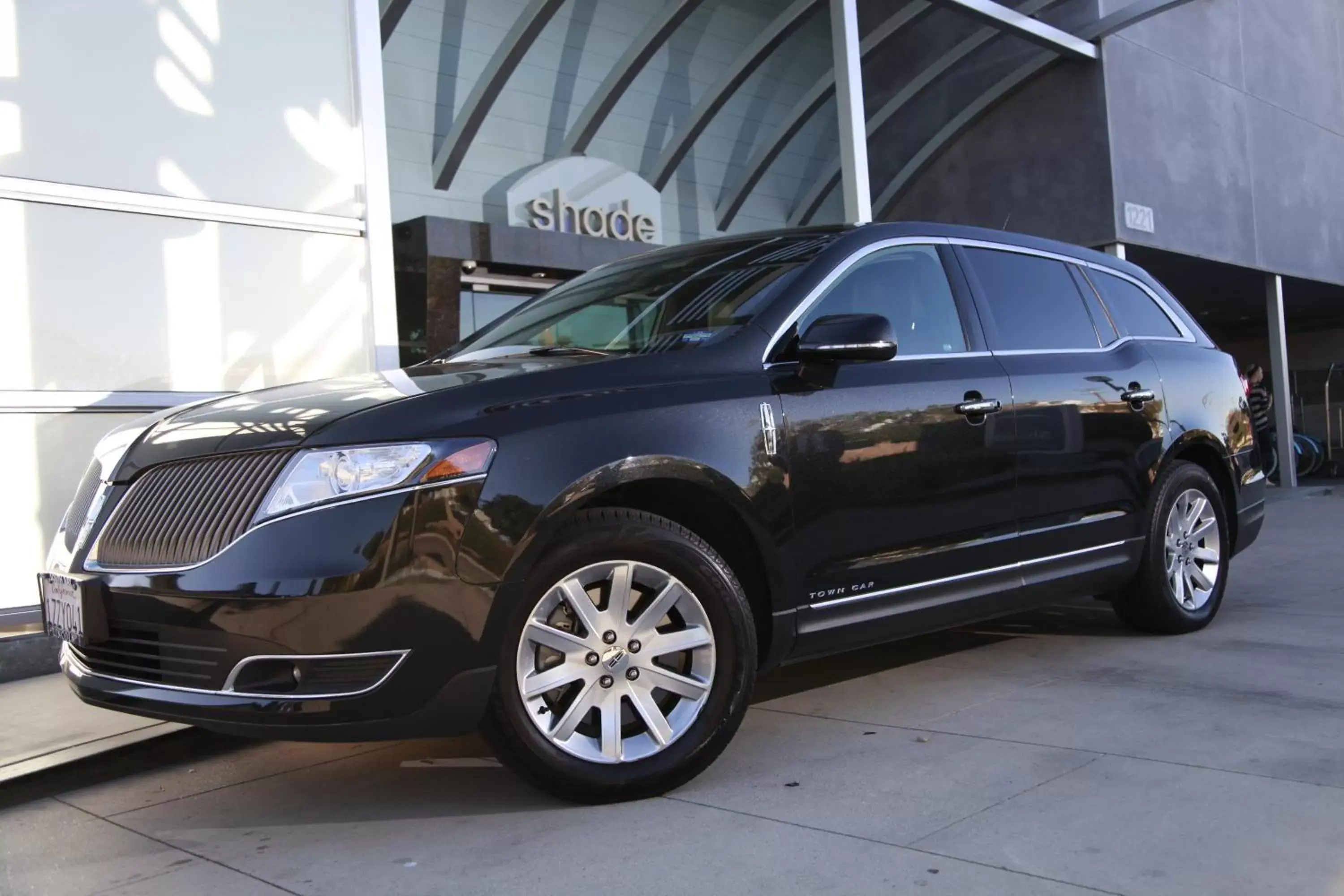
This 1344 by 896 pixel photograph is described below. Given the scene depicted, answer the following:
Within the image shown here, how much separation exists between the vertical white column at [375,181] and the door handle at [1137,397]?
418cm

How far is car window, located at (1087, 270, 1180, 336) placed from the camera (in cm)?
551

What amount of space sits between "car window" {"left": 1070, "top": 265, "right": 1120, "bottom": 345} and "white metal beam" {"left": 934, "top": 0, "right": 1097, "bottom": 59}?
758 cm

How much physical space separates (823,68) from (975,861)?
12.7m

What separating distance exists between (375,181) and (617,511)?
4.79m

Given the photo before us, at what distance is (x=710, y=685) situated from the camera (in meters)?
3.50

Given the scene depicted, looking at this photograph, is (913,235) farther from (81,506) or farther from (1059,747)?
(81,506)

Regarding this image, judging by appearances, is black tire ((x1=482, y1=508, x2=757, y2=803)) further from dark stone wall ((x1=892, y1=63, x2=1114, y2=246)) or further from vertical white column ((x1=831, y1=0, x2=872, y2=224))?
dark stone wall ((x1=892, y1=63, x2=1114, y2=246))

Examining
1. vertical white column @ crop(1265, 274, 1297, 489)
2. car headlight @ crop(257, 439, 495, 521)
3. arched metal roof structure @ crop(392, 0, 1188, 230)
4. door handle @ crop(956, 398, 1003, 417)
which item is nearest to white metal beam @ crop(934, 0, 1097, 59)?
arched metal roof structure @ crop(392, 0, 1188, 230)

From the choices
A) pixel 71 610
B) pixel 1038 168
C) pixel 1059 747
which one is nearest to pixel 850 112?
pixel 1038 168

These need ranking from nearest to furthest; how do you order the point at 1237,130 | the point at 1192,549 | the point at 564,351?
the point at 564,351, the point at 1192,549, the point at 1237,130

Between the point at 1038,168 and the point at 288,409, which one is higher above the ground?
the point at 1038,168

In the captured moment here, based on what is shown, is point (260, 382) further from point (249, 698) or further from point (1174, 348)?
point (1174, 348)

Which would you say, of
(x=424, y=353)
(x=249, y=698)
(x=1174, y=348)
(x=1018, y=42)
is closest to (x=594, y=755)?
(x=249, y=698)

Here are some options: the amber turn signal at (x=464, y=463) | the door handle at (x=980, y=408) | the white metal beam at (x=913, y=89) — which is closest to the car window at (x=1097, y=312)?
the door handle at (x=980, y=408)
